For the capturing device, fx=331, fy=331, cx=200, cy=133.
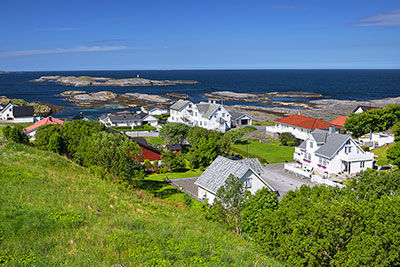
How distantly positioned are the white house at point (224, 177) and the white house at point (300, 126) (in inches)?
1378

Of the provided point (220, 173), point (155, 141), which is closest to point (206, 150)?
point (220, 173)

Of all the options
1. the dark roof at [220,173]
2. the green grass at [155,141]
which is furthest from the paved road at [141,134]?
the dark roof at [220,173]

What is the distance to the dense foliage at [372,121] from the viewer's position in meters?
60.4

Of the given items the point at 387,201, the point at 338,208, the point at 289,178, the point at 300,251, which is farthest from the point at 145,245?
the point at 289,178

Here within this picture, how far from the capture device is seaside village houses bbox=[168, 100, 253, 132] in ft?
251

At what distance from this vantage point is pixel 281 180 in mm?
41438

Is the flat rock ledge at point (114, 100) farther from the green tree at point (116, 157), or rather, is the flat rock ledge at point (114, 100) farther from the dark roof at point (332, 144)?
the green tree at point (116, 157)

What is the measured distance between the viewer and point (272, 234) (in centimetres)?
1608

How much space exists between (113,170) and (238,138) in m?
35.3

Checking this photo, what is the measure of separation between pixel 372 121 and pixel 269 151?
20782 millimetres

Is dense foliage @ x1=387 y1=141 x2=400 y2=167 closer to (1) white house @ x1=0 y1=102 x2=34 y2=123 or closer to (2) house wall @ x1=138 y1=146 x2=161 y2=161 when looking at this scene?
(2) house wall @ x1=138 y1=146 x2=161 y2=161

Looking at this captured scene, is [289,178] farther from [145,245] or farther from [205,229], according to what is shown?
[145,245]

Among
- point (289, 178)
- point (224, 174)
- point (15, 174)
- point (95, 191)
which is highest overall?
point (15, 174)

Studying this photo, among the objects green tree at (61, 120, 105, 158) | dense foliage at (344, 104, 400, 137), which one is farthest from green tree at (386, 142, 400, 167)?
green tree at (61, 120, 105, 158)
